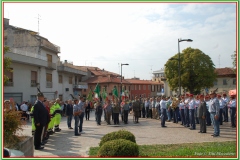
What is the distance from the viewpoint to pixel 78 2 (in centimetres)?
620

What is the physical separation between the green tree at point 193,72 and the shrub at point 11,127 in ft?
141

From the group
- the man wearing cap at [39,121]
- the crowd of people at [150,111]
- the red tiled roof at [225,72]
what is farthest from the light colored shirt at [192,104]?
the red tiled roof at [225,72]

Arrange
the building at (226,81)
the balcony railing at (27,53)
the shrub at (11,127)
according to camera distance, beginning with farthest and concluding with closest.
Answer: the building at (226,81)
the balcony railing at (27,53)
the shrub at (11,127)

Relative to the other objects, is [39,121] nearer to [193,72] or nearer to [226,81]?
[193,72]

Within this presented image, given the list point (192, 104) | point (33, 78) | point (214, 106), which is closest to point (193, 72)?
point (33, 78)

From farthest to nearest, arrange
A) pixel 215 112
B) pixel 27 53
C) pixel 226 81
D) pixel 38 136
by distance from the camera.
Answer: pixel 226 81
pixel 27 53
pixel 215 112
pixel 38 136

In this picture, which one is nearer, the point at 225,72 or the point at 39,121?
the point at 39,121

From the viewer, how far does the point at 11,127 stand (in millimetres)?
7105

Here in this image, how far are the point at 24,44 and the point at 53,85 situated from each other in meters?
7.16

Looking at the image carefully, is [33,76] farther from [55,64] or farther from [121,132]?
[121,132]

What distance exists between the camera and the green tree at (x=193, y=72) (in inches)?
1906

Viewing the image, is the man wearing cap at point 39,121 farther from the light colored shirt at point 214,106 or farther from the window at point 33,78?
the window at point 33,78

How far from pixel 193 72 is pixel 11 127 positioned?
1768 inches

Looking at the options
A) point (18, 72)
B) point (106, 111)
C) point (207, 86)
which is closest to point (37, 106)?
point (106, 111)
